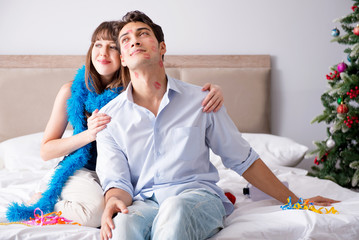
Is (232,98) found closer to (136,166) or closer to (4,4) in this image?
(136,166)

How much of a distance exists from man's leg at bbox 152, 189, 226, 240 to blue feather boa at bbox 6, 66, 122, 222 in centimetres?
63

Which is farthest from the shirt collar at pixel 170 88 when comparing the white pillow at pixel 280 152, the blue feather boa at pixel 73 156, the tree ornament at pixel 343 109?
the tree ornament at pixel 343 109

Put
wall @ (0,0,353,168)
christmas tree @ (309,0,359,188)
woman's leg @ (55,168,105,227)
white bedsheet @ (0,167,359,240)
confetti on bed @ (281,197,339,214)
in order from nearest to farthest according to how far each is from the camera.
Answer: white bedsheet @ (0,167,359,240), confetti on bed @ (281,197,339,214), woman's leg @ (55,168,105,227), christmas tree @ (309,0,359,188), wall @ (0,0,353,168)

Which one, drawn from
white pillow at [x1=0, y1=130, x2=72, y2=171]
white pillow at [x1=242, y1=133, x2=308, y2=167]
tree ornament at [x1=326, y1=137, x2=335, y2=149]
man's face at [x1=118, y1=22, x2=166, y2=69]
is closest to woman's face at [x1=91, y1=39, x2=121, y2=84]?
man's face at [x1=118, y1=22, x2=166, y2=69]

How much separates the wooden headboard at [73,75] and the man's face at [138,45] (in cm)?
155

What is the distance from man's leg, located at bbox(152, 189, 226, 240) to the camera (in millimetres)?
1215

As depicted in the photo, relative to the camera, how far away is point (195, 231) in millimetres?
1291

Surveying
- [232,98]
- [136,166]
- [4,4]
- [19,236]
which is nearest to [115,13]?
[4,4]

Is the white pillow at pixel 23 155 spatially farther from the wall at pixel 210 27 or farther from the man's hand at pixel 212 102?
the man's hand at pixel 212 102

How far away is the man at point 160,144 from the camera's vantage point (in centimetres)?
157

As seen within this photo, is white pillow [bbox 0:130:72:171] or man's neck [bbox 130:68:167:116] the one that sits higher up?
man's neck [bbox 130:68:167:116]

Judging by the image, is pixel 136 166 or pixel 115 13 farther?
pixel 115 13

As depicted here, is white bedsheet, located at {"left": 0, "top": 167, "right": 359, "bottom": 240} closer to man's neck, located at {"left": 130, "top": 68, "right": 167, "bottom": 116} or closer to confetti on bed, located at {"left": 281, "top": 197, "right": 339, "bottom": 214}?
confetti on bed, located at {"left": 281, "top": 197, "right": 339, "bottom": 214}

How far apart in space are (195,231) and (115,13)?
8.25 feet
